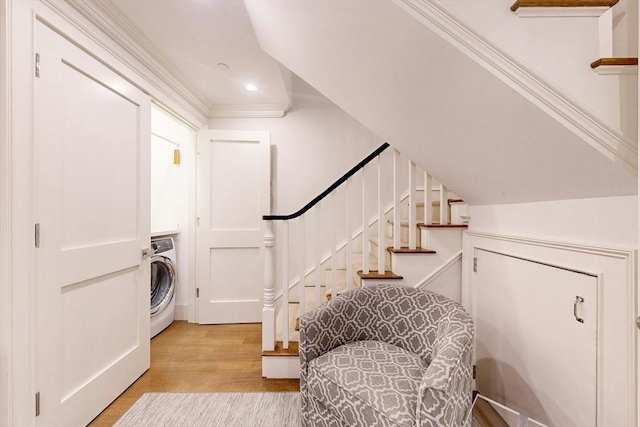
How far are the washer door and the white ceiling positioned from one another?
5.69 feet

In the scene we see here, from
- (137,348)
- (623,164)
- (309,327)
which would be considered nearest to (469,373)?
(309,327)

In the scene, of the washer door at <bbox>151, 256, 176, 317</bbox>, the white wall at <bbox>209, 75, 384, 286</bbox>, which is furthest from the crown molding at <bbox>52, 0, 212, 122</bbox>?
the washer door at <bbox>151, 256, 176, 317</bbox>

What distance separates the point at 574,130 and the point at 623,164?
0.19 metres

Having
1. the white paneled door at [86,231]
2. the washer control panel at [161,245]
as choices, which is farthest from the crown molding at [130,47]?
the washer control panel at [161,245]

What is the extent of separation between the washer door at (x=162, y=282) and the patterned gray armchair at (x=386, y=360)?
6.36ft

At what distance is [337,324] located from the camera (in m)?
1.44

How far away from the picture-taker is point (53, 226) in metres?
1.24

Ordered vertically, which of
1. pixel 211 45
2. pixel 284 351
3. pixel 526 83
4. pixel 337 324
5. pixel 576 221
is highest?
pixel 211 45

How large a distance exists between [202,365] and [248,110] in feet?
8.03

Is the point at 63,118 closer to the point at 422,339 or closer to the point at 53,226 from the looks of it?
the point at 53,226

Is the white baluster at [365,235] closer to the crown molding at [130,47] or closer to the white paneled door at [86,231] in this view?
the white paneled door at [86,231]

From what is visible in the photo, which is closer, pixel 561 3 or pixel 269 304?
pixel 561 3

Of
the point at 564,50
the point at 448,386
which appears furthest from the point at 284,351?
the point at 564,50

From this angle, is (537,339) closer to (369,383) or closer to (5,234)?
(369,383)
